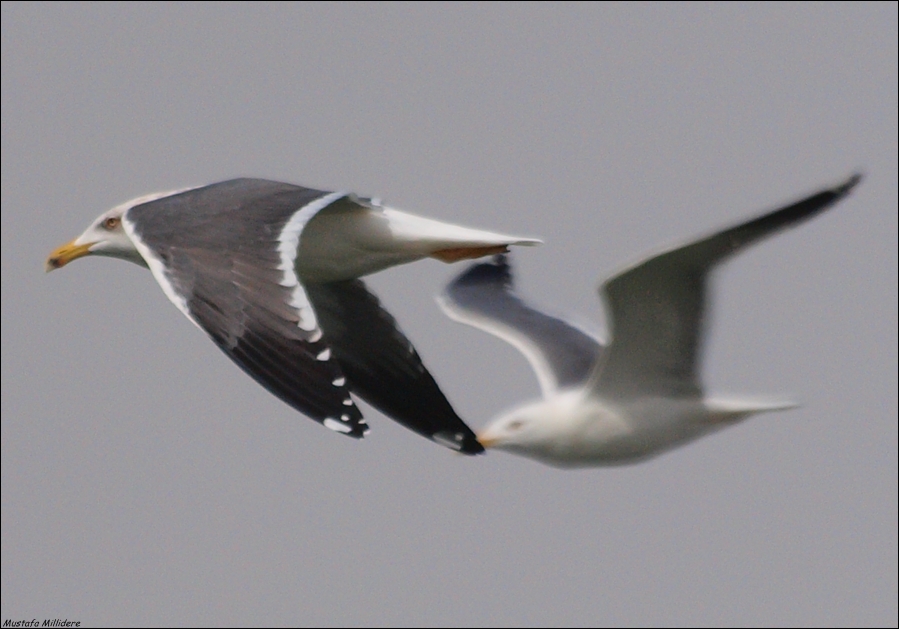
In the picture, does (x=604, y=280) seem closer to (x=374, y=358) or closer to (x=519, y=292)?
(x=374, y=358)

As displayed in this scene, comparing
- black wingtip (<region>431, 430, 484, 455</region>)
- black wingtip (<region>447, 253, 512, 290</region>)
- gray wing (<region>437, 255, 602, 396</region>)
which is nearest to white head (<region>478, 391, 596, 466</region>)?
gray wing (<region>437, 255, 602, 396</region>)

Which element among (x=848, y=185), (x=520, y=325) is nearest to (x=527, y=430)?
(x=520, y=325)

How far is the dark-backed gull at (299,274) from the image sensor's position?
6.34 meters

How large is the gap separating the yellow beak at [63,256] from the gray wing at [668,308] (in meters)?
2.23

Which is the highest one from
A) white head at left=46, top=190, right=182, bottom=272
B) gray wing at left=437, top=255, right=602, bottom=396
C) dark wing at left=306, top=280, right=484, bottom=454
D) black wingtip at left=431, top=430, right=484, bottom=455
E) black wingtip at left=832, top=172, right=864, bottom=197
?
gray wing at left=437, top=255, right=602, bottom=396

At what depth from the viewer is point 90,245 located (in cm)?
806

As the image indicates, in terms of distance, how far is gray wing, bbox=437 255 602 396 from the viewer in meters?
10.2

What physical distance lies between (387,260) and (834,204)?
1.88 meters

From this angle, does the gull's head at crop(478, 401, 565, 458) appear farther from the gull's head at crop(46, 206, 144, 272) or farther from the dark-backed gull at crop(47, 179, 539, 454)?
the gull's head at crop(46, 206, 144, 272)

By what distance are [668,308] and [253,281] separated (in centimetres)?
229

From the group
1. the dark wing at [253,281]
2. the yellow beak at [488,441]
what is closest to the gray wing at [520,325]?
the yellow beak at [488,441]

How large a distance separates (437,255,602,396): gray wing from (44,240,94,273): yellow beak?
9.39 feet

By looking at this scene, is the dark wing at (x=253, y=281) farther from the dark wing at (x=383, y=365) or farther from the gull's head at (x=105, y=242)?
the dark wing at (x=383, y=365)

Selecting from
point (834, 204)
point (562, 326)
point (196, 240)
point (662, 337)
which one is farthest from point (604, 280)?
point (562, 326)
